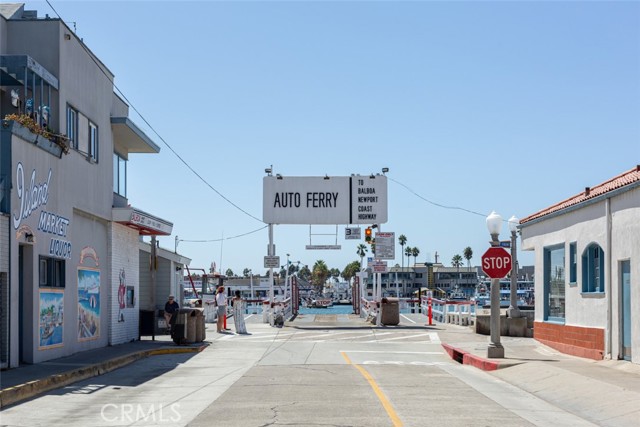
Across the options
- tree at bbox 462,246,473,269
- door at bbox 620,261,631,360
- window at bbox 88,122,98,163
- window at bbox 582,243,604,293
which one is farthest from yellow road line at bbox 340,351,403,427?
tree at bbox 462,246,473,269

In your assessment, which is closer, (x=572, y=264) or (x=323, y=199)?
(x=572, y=264)

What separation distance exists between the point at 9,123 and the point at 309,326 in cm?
2138

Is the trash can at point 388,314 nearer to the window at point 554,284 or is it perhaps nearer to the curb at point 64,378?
the window at point 554,284

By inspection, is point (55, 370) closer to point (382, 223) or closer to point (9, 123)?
point (9, 123)

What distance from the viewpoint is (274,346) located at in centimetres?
2767

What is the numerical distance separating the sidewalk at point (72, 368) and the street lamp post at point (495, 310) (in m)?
9.20

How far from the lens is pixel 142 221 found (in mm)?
27781

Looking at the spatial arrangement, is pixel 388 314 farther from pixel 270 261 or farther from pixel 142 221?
pixel 142 221

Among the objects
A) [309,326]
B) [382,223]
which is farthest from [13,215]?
[382,223]

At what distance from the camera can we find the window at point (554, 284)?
23109 mm

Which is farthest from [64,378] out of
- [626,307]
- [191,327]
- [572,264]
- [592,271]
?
[572,264]

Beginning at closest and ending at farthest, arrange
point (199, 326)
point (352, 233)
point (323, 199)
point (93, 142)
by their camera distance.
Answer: point (93, 142), point (199, 326), point (323, 199), point (352, 233)

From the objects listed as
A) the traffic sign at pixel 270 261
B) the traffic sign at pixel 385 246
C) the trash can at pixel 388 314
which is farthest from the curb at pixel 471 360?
the traffic sign at pixel 270 261

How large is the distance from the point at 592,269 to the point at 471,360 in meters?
3.80
